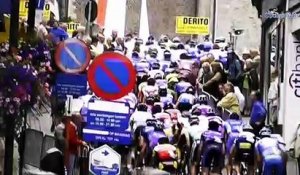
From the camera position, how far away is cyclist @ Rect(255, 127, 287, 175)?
13.3 metres

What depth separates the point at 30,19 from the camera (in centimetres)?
934

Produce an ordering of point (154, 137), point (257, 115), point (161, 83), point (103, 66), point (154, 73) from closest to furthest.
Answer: point (103, 66) → point (154, 137) → point (257, 115) → point (161, 83) → point (154, 73)

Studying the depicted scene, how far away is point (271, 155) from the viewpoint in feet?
44.0

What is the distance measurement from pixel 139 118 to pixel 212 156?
211 cm

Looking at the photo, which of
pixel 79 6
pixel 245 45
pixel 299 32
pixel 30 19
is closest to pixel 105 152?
pixel 30 19

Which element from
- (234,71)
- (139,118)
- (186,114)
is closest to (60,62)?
(139,118)

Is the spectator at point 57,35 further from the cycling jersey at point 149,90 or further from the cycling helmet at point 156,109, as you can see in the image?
the cycling jersey at point 149,90

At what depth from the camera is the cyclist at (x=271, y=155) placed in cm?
1334

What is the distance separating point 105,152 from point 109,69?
1026mm

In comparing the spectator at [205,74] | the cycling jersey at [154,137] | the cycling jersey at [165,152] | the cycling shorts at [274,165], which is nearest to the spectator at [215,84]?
the spectator at [205,74]

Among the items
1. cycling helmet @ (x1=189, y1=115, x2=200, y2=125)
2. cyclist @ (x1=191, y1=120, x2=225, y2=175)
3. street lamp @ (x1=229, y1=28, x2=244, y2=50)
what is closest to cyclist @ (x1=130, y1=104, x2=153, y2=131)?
cycling helmet @ (x1=189, y1=115, x2=200, y2=125)

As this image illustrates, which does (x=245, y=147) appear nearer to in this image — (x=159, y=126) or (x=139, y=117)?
(x=159, y=126)

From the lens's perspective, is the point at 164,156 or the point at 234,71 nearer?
the point at 164,156

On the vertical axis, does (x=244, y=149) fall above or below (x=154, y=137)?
below
